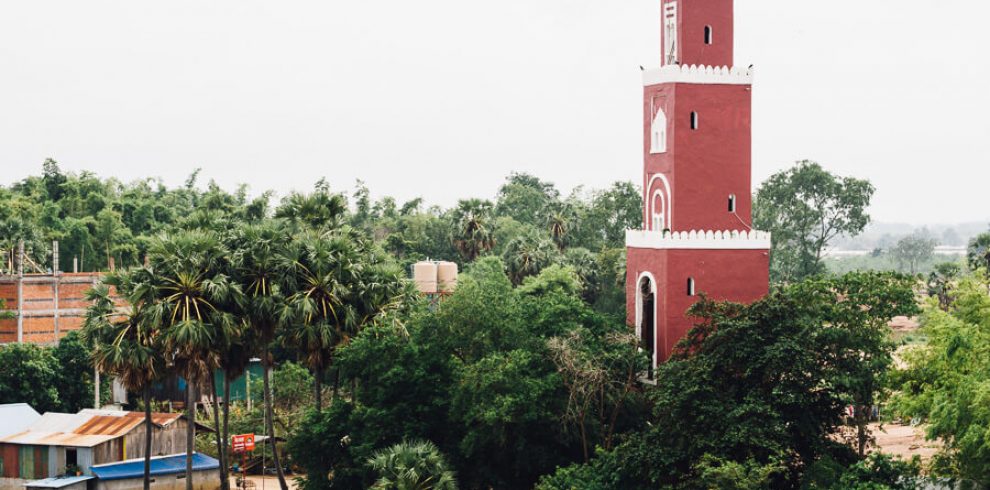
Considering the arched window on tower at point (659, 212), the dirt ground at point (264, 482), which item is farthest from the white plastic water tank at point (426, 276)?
the arched window on tower at point (659, 212)

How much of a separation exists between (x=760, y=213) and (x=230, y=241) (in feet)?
161

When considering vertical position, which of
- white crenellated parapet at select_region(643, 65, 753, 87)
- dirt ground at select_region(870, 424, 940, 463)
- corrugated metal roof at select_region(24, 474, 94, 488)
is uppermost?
white crenellated parapet at select_region(643, 65, 753, 87)

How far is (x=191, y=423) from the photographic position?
4150cm

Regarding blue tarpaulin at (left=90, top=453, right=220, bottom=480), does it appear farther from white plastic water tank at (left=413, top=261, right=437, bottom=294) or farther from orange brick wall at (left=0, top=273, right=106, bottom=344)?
white plastic water tank at (left=413, top=261, right=437, bottom=294)

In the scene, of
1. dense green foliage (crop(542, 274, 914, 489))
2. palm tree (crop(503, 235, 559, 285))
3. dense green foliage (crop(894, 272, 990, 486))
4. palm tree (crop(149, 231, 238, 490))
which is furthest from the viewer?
palm tree (crop(503, 235, 559, 285))

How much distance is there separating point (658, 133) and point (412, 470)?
14.0 meters

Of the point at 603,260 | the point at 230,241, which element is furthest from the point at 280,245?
the point at 603,260

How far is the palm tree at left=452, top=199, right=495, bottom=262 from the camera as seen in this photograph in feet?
259

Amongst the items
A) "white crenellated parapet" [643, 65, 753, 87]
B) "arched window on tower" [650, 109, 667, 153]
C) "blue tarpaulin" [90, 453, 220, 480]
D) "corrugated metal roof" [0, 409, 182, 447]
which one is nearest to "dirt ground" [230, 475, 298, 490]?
"blue tarpaulin" [90, 453, 220, 480]

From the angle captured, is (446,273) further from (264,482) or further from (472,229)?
(264,482)

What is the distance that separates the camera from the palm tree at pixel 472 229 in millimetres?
79062

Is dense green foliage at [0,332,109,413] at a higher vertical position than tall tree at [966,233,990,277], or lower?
lower

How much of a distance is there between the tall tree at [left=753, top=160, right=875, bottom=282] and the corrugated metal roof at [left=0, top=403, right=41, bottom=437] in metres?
50.2

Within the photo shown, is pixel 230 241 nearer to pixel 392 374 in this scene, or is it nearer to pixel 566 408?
pixel 392 374
